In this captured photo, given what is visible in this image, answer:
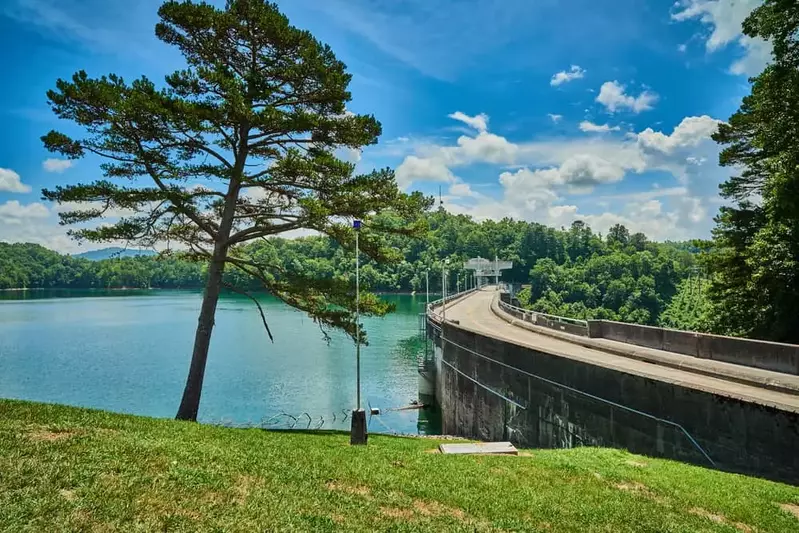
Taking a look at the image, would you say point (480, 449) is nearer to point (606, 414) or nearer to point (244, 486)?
point (606, 414)

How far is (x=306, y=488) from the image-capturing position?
247 inches

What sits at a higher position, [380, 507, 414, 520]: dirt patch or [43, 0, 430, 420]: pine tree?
[43, 0, 430, 420]: pine tree

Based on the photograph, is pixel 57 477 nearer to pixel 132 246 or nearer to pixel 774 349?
pixel 132 246

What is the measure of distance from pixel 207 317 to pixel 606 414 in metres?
11.3

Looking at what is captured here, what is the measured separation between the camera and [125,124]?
1351cm

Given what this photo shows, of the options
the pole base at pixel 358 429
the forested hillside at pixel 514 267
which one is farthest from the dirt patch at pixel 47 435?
the forested hillside at pixel 514 267

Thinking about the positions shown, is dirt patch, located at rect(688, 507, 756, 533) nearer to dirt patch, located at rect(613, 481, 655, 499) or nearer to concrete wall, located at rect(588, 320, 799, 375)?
dirt patch, located at rect(613, 481, 655, 499)

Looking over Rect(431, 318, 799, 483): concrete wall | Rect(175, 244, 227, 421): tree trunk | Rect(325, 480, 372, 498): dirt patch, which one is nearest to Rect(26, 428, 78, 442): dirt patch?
Rect(325, 480, 372, 498): dirt patch

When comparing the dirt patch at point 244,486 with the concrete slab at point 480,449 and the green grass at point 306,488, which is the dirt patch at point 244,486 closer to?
the green grass at point 306,488

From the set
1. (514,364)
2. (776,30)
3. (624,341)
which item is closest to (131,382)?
(514,364)

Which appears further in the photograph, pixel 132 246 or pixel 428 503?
pixel 132 246

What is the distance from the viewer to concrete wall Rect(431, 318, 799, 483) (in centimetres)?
897

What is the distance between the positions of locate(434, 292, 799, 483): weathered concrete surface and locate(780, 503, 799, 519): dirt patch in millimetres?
1632

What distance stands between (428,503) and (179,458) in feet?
10.9
